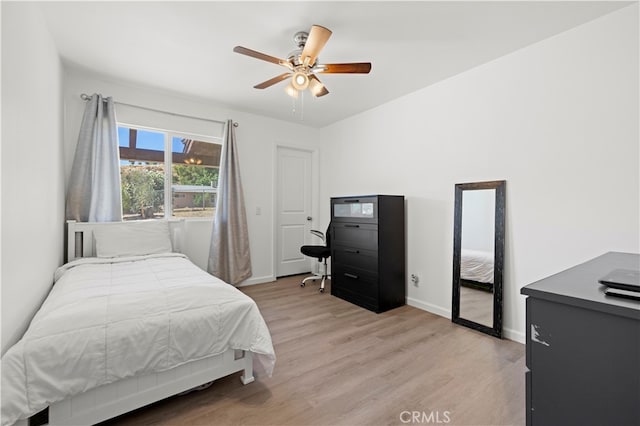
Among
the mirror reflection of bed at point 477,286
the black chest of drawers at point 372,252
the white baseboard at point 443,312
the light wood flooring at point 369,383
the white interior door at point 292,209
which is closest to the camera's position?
the light wood flooring at point 369,383

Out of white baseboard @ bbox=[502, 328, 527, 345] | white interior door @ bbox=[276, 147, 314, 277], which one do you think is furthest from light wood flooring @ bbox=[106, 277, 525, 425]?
white interior door @ bbox=[276, 147, 314, 277]

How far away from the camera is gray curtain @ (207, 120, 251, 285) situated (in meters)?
3.67

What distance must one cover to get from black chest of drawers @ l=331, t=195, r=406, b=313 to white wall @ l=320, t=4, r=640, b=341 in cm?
18

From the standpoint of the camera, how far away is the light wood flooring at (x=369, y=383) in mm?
1526

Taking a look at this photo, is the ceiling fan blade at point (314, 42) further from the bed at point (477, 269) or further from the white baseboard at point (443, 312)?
the white baseboard at point (443, 312)

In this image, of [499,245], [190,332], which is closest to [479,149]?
[499,245]

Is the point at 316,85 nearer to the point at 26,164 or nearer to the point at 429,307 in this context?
the point at 26,164

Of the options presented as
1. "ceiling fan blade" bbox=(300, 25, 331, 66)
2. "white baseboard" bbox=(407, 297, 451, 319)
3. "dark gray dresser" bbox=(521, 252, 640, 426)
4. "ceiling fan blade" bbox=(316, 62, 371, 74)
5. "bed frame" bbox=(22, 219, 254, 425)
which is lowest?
"white baseboard" bbox=(407, 297, 451, 319)

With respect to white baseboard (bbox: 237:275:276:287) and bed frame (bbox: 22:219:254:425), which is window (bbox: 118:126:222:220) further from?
bed frame (bbox: 22:219:254:425)

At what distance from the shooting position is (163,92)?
3.31 m

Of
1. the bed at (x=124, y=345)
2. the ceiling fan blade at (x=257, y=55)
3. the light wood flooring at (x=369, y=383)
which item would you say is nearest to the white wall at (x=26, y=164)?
the bed at (x=124, y=345)

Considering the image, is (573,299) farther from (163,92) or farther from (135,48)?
(163,92)

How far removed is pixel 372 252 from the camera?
10.3 ft

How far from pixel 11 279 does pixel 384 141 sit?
347cm
